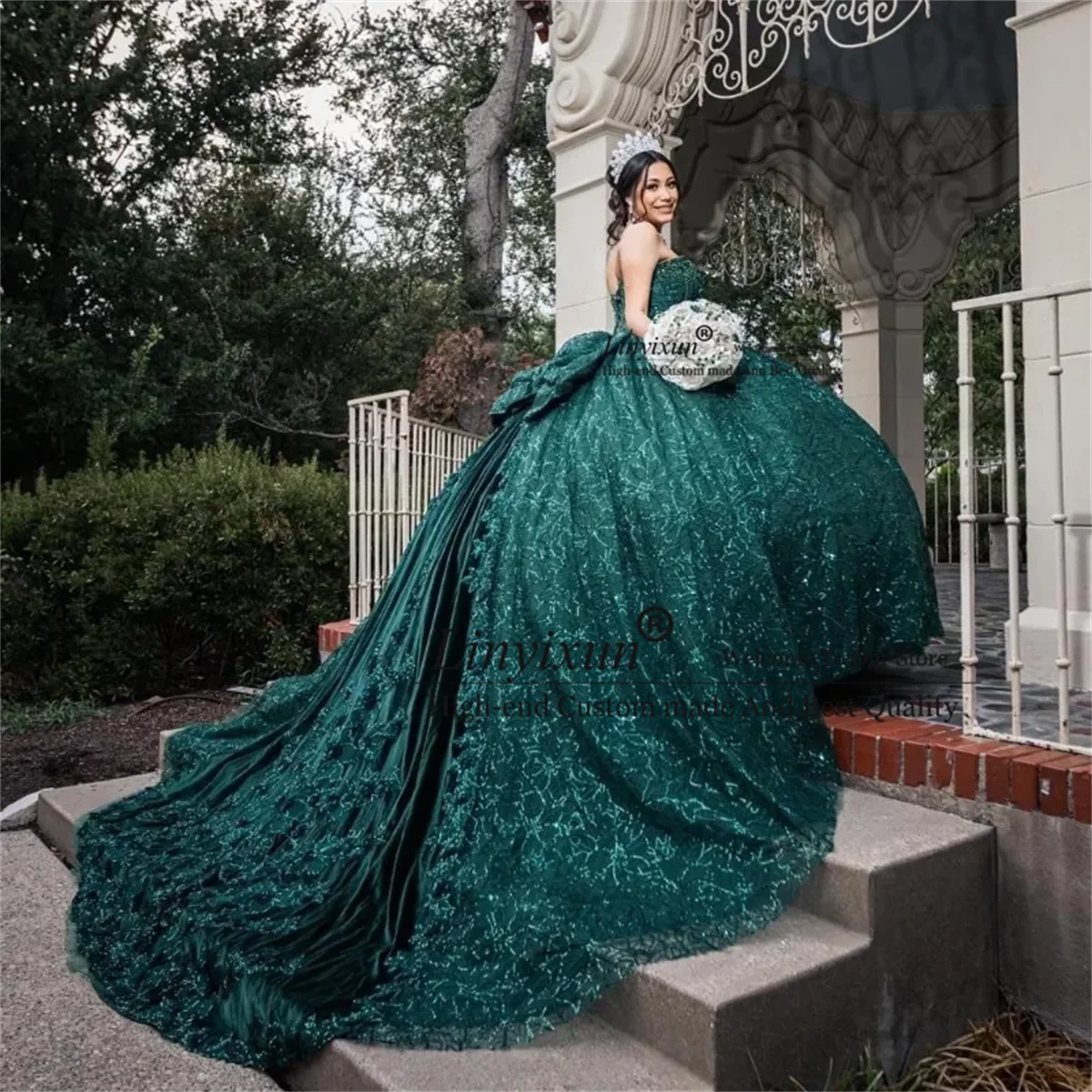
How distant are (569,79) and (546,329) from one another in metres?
10.1

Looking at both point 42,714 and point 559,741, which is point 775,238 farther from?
point 559,741

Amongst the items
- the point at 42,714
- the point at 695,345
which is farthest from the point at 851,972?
the point at 42,714

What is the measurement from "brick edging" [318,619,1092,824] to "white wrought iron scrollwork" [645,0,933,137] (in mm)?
2045

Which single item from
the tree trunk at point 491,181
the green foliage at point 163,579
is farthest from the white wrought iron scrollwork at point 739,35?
the tree trunk at point 491,181

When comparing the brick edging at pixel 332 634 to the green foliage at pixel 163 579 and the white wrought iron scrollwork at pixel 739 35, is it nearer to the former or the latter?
the green foliage at pixel 163 579

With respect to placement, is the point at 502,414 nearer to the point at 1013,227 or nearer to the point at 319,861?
the point at 319,861

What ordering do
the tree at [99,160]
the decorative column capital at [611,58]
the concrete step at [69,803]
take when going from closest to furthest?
1. the concrete step at [69,803]
2. the decorative column capital at [611,58]
3. the tree at [99,160]

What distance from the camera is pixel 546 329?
14039 millimetres

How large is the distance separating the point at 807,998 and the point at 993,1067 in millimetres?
433

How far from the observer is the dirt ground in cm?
420

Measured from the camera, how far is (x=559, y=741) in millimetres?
2047

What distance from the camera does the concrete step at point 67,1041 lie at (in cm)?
182

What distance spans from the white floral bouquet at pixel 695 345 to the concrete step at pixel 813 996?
41.0 inches

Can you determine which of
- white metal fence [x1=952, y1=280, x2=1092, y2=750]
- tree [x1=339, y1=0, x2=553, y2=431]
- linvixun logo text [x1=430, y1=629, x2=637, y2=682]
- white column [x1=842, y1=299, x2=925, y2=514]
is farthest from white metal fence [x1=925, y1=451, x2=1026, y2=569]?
linvixun logo text [x1=430, y1=629, x2=637, y2=682]
